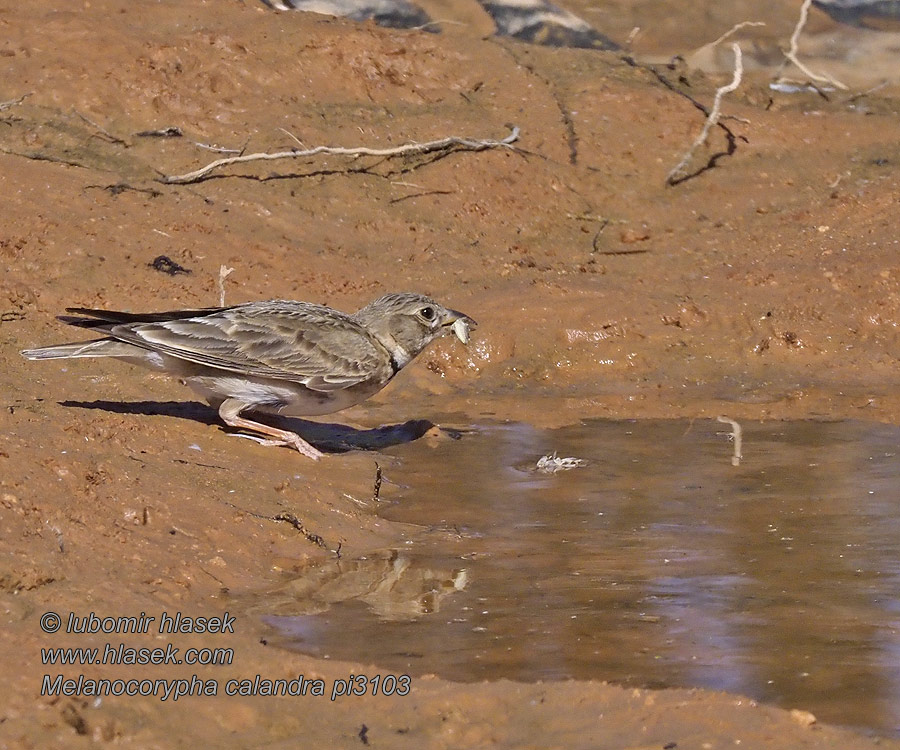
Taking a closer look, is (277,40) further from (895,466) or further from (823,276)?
(895,466)

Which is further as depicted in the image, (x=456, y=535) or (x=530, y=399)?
(x=530, y=399)

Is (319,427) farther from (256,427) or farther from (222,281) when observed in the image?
(222,281)

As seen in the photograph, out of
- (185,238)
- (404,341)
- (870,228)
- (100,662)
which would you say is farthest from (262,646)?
(870,228)

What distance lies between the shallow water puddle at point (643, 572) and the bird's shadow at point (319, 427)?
32 centimetres

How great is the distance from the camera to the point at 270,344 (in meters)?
8.09

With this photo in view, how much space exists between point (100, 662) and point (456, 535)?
92.3 inches

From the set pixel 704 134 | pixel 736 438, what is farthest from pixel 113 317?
pixel 704 134

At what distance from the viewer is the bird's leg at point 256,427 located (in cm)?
788

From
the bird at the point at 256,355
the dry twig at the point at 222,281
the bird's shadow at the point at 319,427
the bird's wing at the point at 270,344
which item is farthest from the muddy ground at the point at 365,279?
the bird's wing at the point at 270,344

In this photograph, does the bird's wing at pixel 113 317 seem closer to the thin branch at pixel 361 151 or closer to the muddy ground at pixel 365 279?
the muddy ground at pixel 365 279

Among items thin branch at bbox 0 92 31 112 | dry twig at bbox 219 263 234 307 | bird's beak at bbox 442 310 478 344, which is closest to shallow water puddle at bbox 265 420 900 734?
bird's beak at bbox 442 310 478 344

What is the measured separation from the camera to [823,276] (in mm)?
10914

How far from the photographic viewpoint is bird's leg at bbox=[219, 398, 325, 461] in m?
7.88

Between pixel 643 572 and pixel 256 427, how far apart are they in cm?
286
